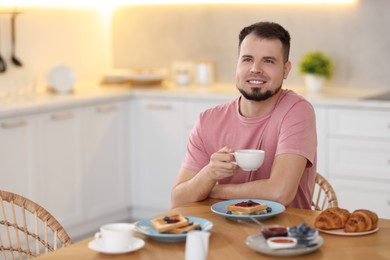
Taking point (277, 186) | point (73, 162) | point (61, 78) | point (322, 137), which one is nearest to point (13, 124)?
point (73, 162)

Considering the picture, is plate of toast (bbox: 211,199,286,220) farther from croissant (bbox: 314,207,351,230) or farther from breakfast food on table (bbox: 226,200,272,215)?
croissant (bbox: 314,207,351,230)

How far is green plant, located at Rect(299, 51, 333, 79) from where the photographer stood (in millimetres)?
5074

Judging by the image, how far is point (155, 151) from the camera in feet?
17.6

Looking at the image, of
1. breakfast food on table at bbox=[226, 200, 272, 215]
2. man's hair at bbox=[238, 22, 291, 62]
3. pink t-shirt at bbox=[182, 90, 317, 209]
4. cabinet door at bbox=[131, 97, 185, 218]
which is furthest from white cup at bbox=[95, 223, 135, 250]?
cabinet door at bbox=[131, 97, 185, 218]

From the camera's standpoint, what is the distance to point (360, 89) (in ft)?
17.0

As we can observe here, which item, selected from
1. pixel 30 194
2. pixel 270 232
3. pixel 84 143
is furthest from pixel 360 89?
pixel 270 232

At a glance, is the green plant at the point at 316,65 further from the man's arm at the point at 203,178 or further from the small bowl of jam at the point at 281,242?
the small bowl of jam at the point at 281,242

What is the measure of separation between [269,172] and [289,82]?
2.67 meters

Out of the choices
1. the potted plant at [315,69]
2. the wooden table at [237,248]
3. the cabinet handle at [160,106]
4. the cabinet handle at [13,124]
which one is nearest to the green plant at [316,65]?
the potted plant at [315,69]

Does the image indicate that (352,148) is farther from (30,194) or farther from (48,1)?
(48,1)

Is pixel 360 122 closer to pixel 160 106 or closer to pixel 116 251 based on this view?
pixel 160 106

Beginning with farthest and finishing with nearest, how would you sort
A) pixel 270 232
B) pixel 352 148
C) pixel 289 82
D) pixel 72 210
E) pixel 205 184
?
pixel 289 82, pixel 72 210, pixel 352 148, pixel 205 184, pixel 270 232

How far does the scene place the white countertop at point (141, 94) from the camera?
14.8ft

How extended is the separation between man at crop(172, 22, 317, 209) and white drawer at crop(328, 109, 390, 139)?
1.71m
